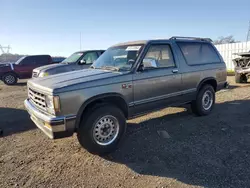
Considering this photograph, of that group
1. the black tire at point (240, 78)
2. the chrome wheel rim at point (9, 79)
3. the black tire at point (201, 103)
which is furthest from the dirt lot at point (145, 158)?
the chrome wheel rim at point (9, 79)

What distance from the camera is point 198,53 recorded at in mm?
5508

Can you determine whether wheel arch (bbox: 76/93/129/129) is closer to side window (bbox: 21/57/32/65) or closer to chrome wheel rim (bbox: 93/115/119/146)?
chrome wheel rim (bbox: 93/115/119/146)

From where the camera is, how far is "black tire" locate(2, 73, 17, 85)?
46.0 ft

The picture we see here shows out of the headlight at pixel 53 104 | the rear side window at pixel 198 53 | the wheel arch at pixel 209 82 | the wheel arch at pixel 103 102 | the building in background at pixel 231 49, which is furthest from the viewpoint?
the building in background at pixel 231 49

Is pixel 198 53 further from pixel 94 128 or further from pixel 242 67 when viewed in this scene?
pixel 242 67

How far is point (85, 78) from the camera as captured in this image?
3660 millimetres

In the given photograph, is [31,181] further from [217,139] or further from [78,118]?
[217,139]

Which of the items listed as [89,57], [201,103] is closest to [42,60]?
[89,57]

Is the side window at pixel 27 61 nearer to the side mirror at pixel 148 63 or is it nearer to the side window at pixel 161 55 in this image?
the side window at pixel 161 55

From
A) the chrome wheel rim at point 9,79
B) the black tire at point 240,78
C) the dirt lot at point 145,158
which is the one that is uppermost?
the chrome wheel rim at point 9,79

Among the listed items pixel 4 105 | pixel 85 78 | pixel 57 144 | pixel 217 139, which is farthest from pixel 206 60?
pixel 4 105

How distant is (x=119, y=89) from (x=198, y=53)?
9.25 feet

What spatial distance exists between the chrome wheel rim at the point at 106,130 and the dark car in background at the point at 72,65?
588 centimetres

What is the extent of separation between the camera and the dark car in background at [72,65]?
356 inches
